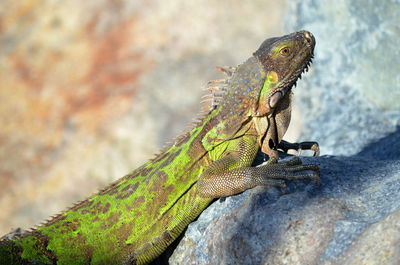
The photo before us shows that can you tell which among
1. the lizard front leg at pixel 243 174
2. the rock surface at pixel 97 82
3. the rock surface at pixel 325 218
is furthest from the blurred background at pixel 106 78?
the lizard front leg at pixel 243 174

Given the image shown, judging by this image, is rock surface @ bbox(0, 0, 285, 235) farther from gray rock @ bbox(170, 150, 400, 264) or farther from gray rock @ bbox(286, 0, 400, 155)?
gray rock @ bbox(170, 150, 400, 264)

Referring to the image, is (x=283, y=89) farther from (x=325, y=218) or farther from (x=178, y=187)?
(x=325, y=218)

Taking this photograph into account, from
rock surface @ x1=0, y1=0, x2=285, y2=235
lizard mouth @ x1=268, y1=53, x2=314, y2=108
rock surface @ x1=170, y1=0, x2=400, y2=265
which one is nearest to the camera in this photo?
rock surface @ x1=170, y1=0, x2=400, y2=265

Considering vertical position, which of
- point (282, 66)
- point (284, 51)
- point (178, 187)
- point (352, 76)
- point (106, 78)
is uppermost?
point (106, 78)

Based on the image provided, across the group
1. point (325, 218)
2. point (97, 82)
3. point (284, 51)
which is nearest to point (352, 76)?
point (284, 51)

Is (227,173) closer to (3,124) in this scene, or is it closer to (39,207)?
(39,207)

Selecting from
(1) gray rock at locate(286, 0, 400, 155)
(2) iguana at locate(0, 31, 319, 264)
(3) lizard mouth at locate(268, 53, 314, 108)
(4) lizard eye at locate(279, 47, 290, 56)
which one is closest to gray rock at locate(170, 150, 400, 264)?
(2) iguana at locate(0, 31, 319, 264)

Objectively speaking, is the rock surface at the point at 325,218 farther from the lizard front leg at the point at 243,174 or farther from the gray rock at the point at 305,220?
the lizard front leg at the point at 243,174
